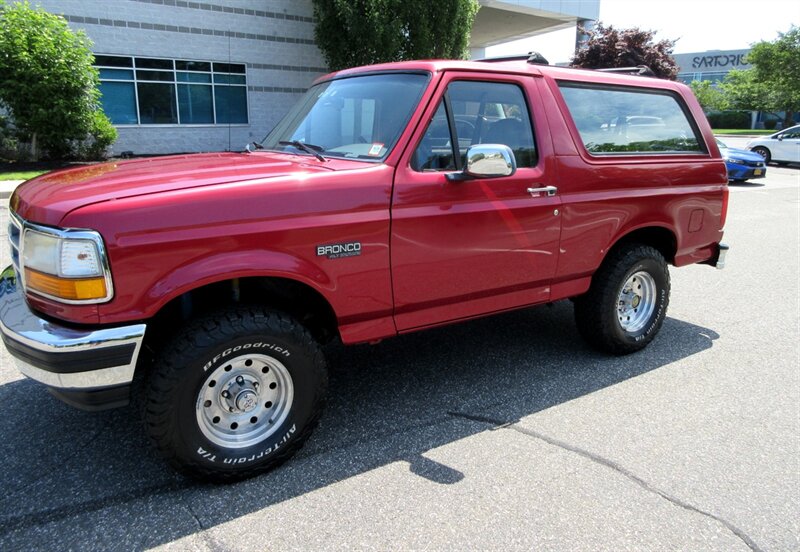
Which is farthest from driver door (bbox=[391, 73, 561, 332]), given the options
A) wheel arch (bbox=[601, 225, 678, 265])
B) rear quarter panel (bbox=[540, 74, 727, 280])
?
wheel arch (bbox=[601, 225, 678, 265])

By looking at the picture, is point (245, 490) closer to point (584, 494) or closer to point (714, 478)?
point (584, 494)

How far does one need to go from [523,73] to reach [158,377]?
2820 millimetres

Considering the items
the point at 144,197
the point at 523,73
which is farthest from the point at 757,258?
the point at 144,197

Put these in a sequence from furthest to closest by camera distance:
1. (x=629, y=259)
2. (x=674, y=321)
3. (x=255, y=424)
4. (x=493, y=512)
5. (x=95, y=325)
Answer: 1. (x=674, y=321)
2. (x=629, y=259)
3. (x=255, y=424)
4. (x=493, y=512)
5. (x=95, y=325)

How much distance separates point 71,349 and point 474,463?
1972 millimetres

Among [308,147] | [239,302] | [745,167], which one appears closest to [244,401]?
[239,302]

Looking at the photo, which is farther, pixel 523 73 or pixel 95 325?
pixel 523 73

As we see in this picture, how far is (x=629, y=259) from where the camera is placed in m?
4.30

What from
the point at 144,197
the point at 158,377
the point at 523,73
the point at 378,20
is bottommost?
the point at 158,377

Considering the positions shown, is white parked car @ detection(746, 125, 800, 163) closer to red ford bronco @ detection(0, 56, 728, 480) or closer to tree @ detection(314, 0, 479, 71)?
tree @ detection(314, 0, 479, 71)

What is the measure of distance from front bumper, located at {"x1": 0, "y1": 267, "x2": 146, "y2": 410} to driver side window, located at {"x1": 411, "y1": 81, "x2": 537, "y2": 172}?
169cm

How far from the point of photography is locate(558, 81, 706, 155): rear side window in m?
4.04

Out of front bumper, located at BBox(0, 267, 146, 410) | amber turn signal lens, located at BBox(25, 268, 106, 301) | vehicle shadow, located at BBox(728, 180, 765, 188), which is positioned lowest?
vehicle shadow, located at BBox(728, 180, 765, 188)

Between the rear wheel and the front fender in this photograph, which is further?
the rear wheel
